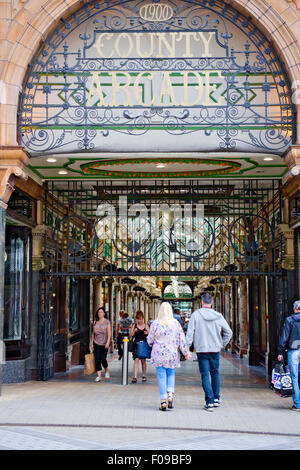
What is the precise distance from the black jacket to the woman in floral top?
1.35 meters

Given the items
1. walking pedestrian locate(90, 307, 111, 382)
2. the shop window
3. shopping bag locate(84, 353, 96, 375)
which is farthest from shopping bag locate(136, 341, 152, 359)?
the shop window

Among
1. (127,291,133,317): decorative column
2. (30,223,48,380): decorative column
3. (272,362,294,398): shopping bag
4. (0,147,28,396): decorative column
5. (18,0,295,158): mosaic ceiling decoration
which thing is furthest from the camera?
(127,291,133,317): decorative column

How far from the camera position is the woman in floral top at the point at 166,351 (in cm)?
874

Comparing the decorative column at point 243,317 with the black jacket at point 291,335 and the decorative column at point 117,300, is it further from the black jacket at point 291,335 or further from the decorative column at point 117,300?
the black jacket at point 291,335

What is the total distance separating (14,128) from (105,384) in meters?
5.24

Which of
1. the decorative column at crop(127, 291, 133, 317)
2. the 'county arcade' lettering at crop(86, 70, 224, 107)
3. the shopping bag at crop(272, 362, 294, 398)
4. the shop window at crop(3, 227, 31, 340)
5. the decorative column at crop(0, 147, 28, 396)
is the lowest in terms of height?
the shopping bag at crop(272, 362, 294, 398)

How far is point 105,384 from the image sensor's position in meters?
12.1

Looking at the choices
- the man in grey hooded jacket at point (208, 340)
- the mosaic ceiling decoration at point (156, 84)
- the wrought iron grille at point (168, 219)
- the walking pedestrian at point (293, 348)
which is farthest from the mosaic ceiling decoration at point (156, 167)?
the walking pedestrian at point (293, 348)

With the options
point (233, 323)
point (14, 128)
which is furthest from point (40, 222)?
point (233, 323)

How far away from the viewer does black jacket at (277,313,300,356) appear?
8805 millimetres

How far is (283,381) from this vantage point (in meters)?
9.05

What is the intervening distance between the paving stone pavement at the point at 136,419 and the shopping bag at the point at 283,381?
26 cm

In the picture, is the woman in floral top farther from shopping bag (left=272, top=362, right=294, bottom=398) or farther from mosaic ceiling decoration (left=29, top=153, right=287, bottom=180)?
mosaic ceiling decoration (left=29, top=153, right=287, bottom=180)

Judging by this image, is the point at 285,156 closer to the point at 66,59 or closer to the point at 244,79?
the point at 244,79
